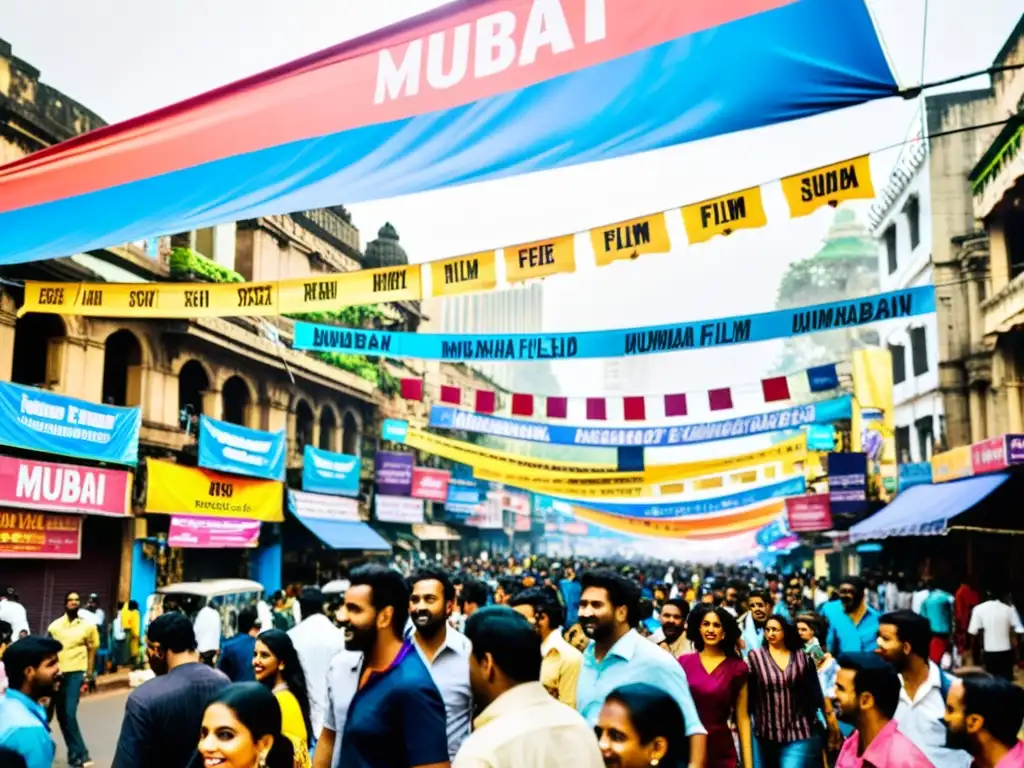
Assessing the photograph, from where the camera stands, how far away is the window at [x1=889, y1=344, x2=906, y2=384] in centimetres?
3306

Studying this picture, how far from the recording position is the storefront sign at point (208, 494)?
20.7 metres

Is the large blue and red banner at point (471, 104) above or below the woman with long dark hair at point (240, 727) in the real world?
above

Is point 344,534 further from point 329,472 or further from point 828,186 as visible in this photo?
point 828,186

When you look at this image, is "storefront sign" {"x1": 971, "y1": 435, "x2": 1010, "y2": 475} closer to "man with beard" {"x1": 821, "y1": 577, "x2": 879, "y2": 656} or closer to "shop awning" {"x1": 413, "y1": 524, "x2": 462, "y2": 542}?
"man with beard" {"x1": 821, "y1": 577, "x2": 879, "y2": 656}

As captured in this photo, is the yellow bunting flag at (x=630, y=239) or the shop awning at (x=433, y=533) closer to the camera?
the yellow bunting flag at (x=630, y=239)

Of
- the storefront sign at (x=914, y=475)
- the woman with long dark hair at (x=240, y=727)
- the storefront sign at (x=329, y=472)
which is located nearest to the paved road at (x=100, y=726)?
the woman with long dark hair at (x=240, y=727)

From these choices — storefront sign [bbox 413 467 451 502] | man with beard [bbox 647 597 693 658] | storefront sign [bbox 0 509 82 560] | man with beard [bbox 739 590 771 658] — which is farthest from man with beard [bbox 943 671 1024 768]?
storefront sign [bbox 413 467 451 502]

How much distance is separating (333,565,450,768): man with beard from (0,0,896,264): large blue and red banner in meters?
1.77

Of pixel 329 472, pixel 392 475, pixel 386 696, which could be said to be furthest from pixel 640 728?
pixel 392 475

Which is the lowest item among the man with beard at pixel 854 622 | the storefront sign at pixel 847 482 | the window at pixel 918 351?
the man with beard at pixel 854 622

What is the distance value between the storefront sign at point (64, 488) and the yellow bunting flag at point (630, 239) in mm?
11125

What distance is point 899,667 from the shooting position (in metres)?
5.66

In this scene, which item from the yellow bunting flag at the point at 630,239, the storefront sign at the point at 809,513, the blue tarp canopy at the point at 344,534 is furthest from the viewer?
the blue tarp canopy at the point at 344,534

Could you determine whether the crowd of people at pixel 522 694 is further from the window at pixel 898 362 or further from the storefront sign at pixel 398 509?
the window at pixel 898 362
